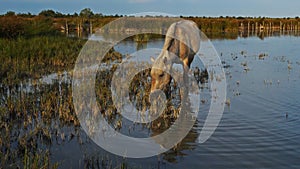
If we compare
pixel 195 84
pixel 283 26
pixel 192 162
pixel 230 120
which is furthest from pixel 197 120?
pixel 283 26

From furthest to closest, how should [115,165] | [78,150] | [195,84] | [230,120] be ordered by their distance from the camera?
[195,84] < [230,120] < [78,150] < [115,165]

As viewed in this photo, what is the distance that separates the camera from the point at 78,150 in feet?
15.9

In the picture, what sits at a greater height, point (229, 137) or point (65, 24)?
point (65, 24)

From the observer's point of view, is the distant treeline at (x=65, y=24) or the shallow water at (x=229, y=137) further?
the distant treeline at (x=65, y=24)

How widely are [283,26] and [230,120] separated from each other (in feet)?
182

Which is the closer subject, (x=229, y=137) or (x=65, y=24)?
(x=229, y=137)

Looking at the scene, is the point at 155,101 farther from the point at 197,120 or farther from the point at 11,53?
the point at 11,53

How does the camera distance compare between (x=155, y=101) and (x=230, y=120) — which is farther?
(x=155, y=101)

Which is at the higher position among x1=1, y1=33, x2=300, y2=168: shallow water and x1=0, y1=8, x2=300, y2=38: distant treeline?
x1=0, y1=8, x2=300, y2=38: distant treeline

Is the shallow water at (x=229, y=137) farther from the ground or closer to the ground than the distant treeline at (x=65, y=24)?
closer to the ground

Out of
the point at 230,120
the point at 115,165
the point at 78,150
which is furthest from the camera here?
the point at 230,120

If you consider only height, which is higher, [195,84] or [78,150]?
[195,84]

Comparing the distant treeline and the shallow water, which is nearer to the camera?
the shallow water

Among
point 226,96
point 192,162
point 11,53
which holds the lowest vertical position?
point 192,162
